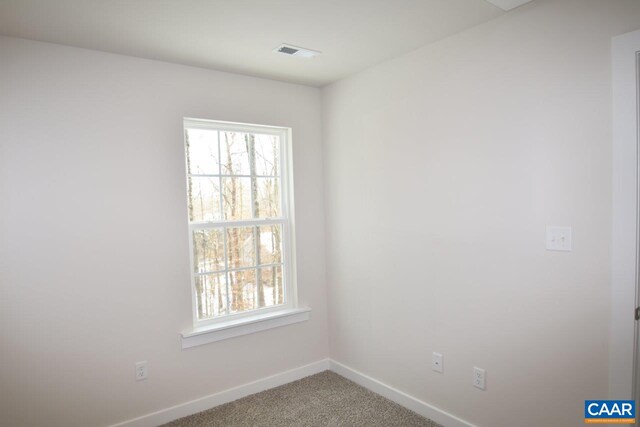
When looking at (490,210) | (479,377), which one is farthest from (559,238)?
(479,377)

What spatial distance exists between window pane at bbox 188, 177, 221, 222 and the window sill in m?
0.80

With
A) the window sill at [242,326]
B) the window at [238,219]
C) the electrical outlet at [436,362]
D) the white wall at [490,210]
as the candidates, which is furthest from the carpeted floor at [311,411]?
the window at [238,219]

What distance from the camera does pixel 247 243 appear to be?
321 cm

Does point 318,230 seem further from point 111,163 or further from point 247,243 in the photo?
point 111,163

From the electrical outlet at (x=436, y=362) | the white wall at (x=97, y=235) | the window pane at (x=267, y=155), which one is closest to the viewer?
the white wall at (x=97, y=235)

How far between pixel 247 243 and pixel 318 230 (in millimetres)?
657

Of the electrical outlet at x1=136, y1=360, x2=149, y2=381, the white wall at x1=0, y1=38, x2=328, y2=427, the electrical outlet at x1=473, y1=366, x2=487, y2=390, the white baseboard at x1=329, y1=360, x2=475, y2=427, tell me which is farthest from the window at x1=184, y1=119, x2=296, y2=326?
the electrical outlet at x1=473, y1=366, x2=487, y2=390

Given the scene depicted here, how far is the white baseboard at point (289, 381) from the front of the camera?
2.63 metres

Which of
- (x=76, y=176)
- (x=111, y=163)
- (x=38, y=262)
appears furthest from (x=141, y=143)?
(x=38, y=262)

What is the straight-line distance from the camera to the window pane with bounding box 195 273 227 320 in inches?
118

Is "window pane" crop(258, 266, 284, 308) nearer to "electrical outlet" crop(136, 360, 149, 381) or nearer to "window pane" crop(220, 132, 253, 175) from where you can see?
"window pane" crop(220, 132, 253, 175)

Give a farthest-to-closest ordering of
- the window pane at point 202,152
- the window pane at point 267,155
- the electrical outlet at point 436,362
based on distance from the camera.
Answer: the window pane at point 267,155 → the window pane at point 202,152 → the electrical outlet at point 436,362

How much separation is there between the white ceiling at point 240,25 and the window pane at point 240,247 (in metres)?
1.26

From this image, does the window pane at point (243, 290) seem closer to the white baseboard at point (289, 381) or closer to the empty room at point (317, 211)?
the empty room at point (317, 211)
